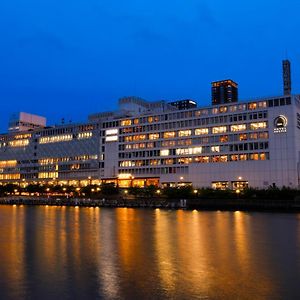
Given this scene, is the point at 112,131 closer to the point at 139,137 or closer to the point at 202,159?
the point at 139,137

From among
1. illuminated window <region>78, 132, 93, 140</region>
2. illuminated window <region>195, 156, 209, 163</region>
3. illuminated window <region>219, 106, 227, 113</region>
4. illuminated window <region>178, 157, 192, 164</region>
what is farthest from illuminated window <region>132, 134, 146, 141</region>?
illuminated window <region>219, 106, 227, 113</region>

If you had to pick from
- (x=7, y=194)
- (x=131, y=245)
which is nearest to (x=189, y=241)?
(x=131, y=245)

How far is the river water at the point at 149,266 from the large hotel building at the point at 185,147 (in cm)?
9664

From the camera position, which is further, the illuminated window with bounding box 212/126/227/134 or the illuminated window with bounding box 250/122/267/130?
the illuminated window with bounding box 212/126/227/134

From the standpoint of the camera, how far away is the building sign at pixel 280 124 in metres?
138

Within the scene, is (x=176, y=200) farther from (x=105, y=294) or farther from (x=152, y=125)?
(x=105, y=294)

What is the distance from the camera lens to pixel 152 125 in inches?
6673

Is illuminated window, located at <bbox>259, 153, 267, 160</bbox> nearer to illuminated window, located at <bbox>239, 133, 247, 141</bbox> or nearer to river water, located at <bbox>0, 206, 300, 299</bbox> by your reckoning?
illuminated window, located at <bbox>239, 133, 247, 141</bbox>

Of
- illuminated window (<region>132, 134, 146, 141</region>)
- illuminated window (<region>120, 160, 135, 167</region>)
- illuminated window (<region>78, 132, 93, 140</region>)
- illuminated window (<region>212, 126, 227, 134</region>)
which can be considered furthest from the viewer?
illuminated window (<region>78, 132, 93, 140</region>)

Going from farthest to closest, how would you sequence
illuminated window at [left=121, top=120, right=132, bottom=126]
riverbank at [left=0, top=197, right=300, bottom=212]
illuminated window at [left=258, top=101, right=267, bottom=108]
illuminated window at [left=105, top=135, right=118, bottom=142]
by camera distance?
illuminated window at [left=105, top=135, right=118, bottom=142], illuminated window at [left=121, top=120, right=132, bottom=126], illuminated window at [left=258, top=101, right=267, bottom=108], riverbank at [left=0, top=197, right=300, bottom=212]

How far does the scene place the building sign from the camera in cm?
13826

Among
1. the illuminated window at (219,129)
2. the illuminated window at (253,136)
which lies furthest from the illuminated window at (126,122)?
the illuminated window at (253,136)

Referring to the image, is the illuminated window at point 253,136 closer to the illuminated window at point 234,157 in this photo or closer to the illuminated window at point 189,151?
the illuminated window at point 234,157

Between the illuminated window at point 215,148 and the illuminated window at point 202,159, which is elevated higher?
the illuminated window at point 215,148
